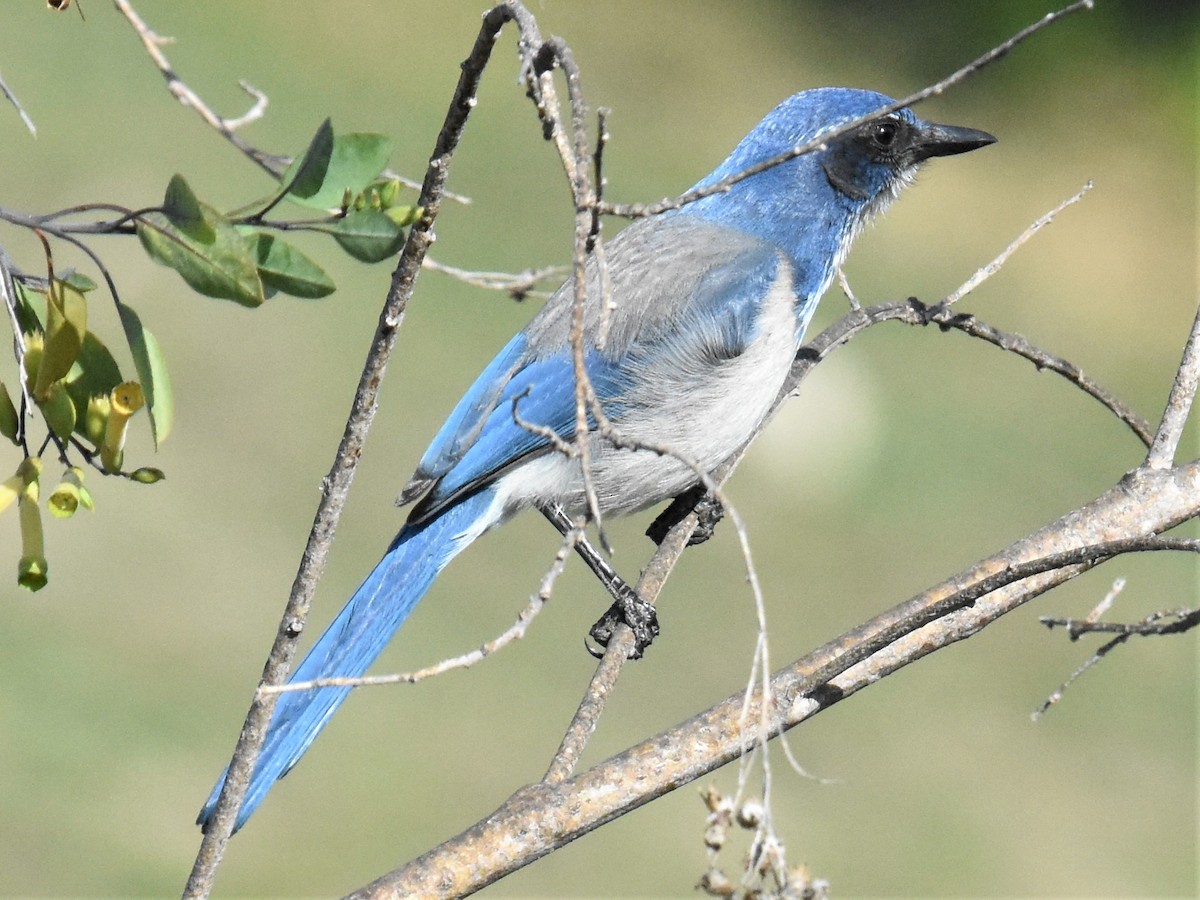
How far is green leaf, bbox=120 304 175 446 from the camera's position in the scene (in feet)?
5.86

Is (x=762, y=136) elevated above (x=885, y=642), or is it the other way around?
(x=762, y=136)

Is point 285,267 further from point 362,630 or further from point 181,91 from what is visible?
point 362,630

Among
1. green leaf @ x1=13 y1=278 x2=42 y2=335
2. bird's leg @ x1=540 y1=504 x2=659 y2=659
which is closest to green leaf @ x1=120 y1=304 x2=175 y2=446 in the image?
green leaf @ x1=13 y1=278 x2=42 y2=335

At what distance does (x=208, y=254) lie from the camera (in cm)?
167

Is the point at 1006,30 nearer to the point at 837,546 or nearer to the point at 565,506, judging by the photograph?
the point at 837,546

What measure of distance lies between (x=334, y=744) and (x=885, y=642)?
4.15 metres

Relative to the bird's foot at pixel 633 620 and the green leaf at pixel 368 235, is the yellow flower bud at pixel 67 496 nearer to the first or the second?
the green leaf at pixel 368 235

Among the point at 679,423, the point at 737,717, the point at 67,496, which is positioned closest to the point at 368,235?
the point at 67,496

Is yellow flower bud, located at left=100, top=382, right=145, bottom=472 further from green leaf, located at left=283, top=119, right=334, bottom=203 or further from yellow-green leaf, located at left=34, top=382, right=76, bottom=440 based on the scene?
green leaf, located at left=283, top=119, right=334, bottom=203

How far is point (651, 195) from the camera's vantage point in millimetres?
9516

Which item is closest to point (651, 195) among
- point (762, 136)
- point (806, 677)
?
point (762, 136)

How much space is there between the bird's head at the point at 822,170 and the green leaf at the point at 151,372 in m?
2.03

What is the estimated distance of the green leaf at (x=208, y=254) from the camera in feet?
5.46

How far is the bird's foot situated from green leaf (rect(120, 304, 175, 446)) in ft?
3.70
